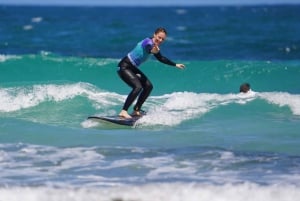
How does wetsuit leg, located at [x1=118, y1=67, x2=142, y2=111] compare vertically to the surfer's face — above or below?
below

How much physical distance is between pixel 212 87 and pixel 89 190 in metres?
13.5

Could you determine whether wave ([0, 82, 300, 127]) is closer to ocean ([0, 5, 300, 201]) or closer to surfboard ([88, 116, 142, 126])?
ocean ([0, 5, 300, 201])

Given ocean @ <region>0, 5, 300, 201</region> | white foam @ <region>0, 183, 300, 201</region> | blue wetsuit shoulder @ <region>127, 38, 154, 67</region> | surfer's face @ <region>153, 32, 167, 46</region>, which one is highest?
surfer's face @ <region>153, 32, 167, 46</region>

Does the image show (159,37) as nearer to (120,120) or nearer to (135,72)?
(135,72)

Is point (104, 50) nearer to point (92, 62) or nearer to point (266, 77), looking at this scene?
point (92, 62)

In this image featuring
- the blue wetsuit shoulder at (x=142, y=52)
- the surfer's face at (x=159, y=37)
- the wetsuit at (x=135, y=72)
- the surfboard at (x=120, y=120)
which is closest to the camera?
the surfer's face at (x=159, y=37)

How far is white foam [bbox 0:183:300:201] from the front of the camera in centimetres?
789

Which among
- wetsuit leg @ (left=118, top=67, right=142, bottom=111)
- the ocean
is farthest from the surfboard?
wetsuit leg @ (left=118, top=67, right=142, bottom=111)

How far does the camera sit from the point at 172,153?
10.2 metres

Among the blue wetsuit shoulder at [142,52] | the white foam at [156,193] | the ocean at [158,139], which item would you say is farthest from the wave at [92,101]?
the white foam at [156,193]

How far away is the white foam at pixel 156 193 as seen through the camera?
7891mm

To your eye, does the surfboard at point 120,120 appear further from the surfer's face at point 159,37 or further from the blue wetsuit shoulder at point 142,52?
the surfer's face at point 159,37

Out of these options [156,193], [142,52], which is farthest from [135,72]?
[156,193]

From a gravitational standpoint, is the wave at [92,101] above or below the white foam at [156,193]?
above
